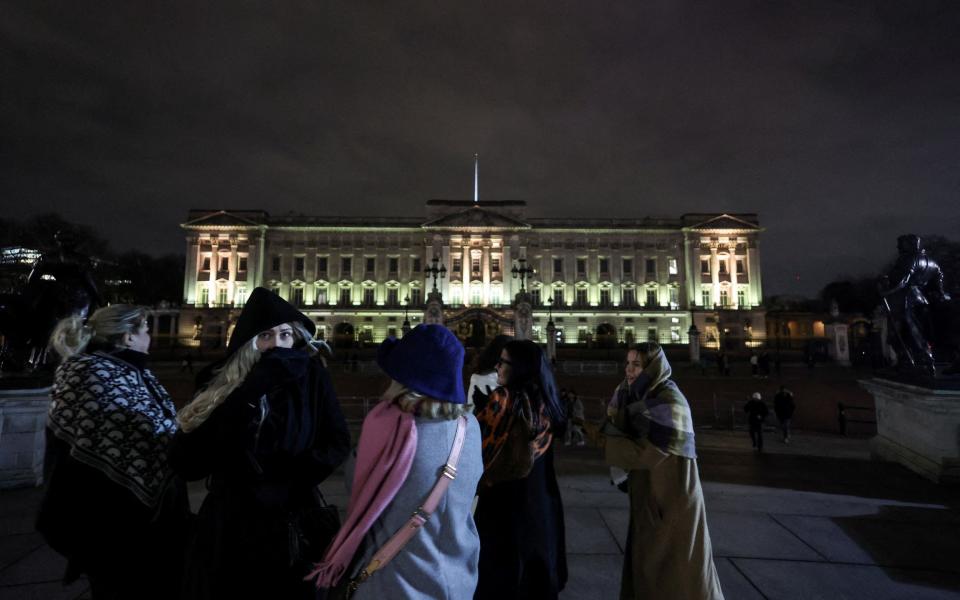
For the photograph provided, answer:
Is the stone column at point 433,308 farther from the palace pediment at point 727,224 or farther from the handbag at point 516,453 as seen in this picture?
the handbag at point 516,453

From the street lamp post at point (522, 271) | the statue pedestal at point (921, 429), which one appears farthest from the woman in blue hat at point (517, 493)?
the street lamp post at point (522, 271)

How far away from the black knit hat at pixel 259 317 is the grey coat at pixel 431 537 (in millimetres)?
831

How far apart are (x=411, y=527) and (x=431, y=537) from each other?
122 millimetres

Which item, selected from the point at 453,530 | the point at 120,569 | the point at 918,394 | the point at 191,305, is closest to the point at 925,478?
the point at 918,394

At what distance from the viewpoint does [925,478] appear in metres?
7.17

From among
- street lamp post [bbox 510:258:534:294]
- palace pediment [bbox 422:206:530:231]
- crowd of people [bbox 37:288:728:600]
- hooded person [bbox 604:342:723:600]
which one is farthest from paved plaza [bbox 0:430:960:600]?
palace pediment [bbox 422:206:530:231]

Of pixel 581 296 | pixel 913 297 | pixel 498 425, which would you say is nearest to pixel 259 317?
pixel 498 425

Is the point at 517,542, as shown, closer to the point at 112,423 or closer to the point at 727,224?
the point at 112,423

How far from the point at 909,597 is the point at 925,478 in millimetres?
4966

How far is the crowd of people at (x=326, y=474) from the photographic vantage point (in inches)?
76.2

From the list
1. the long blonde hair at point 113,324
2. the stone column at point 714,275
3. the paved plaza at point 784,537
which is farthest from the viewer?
the stone column at point 714,275

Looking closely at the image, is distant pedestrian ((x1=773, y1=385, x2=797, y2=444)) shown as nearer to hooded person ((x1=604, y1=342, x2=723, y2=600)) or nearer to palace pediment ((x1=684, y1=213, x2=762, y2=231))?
hooded person ((x1=604, y1=342, x2=723, y2=600))

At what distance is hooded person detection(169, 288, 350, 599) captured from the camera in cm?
195

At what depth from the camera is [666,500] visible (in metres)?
3.05
